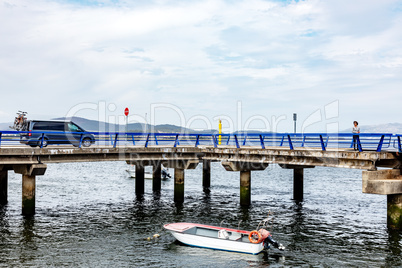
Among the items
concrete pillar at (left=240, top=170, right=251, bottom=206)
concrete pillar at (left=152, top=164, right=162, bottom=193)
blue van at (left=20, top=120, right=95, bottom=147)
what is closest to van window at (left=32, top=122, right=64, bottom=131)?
blue van at (left=20, top=120, right=95, bottom=147)

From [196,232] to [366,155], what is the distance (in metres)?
10.3

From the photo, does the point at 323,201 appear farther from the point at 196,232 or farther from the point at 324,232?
the point at 196,232

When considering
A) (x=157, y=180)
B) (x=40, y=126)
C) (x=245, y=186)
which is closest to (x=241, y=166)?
(x=245, y=186)

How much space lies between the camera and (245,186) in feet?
112

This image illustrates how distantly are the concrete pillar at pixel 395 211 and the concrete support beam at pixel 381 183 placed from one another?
2.11ft

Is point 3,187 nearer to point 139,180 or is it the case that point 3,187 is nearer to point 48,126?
point 48,126

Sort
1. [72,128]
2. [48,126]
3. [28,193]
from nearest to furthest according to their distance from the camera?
[28,193]
[48,126]
[72,128]

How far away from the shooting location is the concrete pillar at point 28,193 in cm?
2730

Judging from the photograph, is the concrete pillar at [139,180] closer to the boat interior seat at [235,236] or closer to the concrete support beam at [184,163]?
the concrete support beam at [184,163]

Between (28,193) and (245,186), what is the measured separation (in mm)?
16082

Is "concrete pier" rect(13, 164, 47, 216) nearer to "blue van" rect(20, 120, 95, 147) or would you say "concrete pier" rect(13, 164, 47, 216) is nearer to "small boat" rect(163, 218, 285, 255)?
"blue van" rect(20, 120, 95, 147)

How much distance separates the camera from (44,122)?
3312 cm

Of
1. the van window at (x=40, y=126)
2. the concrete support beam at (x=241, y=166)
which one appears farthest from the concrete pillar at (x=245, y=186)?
the van window at (x=40, y=126)


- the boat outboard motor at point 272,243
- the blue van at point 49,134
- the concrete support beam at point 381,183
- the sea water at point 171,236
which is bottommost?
the sea water at point 171,236
